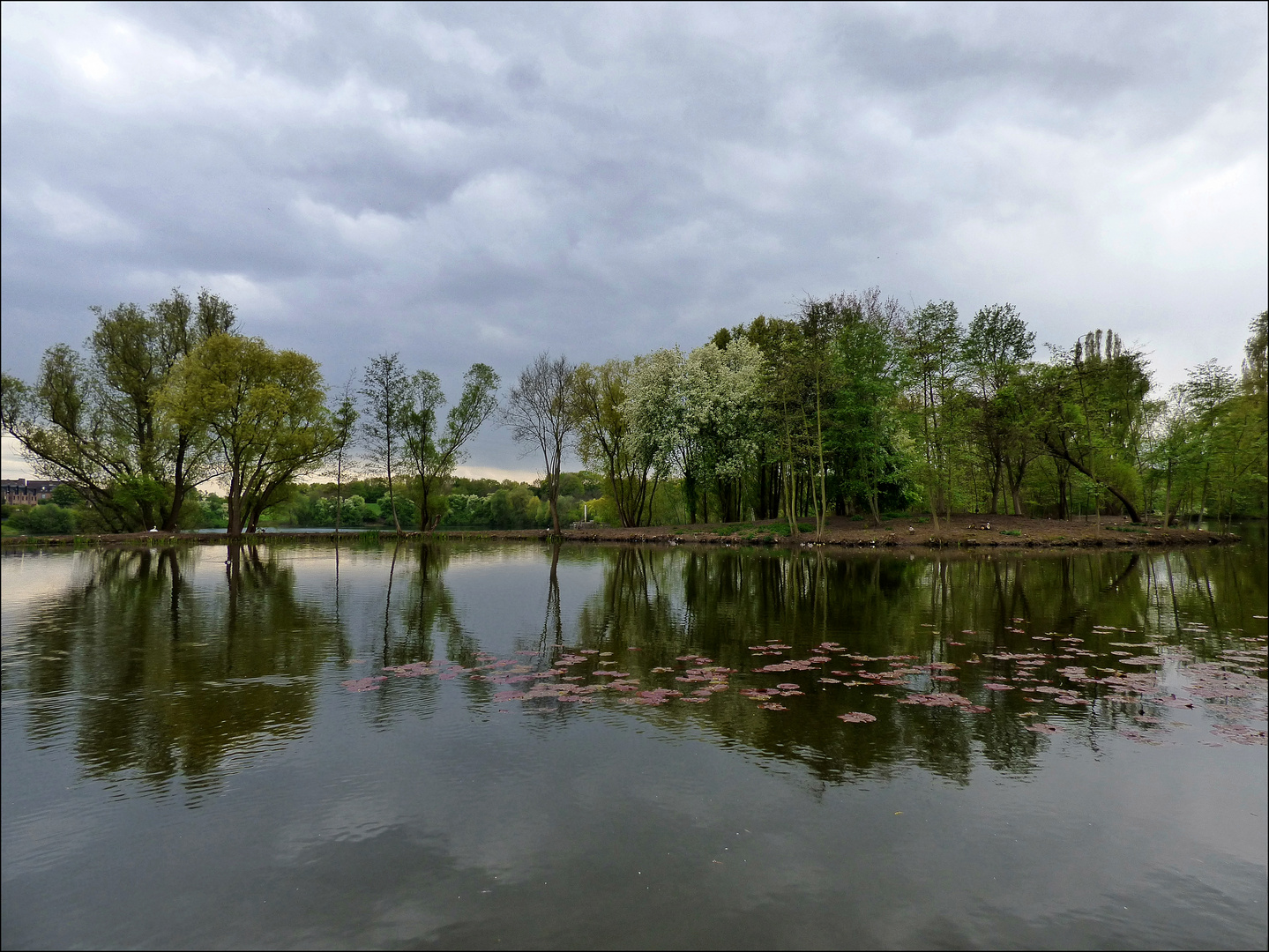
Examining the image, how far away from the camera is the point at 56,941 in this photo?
349cm

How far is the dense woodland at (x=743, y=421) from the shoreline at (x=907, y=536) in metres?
2.04

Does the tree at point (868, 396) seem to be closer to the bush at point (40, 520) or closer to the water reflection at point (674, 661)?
the water reflection at point (674, 661)

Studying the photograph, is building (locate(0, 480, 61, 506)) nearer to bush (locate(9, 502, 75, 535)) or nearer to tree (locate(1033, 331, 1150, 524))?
bush (locate(9, 502, 75, 535))

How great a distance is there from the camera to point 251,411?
151 feet

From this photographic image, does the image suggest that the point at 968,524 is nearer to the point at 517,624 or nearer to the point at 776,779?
the point at 517,624

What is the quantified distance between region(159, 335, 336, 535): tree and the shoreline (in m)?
5.12

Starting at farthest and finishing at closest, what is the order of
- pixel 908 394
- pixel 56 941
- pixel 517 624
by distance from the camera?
pixel 908 394, pixel 517 624, pixel 56 941

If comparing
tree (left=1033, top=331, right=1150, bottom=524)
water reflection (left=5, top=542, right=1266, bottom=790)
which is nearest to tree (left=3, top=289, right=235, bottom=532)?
water reflection (left=5, top=542, right=1266, bottom=790)

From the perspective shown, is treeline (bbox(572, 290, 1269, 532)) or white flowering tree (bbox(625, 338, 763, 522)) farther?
white flowering tree (bbox(625, 338, 763, 522))

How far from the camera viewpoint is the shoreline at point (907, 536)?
37062 mm

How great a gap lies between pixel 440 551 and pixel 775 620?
96.5 feet

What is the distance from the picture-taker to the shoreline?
37.1 metres

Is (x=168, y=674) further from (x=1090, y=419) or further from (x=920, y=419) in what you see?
(x=1090, y=419)

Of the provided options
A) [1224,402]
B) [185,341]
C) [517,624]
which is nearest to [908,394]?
[1224,402]
